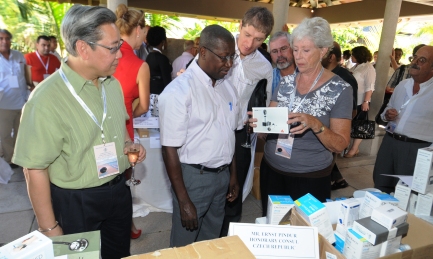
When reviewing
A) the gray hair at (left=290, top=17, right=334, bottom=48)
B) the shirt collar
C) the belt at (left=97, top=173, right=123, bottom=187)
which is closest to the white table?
the belt at (left=97, top=173, right=123, bottom=187)

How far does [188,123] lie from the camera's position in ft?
6.01

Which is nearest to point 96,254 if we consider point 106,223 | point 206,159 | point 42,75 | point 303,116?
point 106,223

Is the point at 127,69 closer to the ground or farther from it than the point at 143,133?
farther from it

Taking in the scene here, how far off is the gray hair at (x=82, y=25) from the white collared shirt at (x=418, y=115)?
292 centimetres

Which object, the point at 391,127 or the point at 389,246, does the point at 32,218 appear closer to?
the point at 389,246

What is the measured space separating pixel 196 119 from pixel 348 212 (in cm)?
98

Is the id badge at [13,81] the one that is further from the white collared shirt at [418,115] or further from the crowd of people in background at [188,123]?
the white collared shirt at [418,115]

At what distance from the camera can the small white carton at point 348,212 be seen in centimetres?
133

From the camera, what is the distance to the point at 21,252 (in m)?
0.80

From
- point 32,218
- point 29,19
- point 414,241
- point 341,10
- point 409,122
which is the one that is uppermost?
point 341,10

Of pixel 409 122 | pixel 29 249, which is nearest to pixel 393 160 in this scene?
pixel 409 122

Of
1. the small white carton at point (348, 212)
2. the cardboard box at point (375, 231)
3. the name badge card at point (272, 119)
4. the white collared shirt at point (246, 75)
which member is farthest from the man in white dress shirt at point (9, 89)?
the cardboard box at point (375, 231)

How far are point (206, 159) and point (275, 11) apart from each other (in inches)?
199

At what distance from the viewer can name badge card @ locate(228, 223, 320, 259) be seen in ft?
3.54
